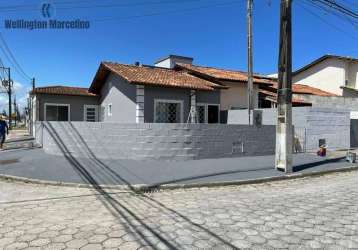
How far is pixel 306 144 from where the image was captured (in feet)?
52.6

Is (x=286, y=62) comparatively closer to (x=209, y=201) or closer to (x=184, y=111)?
(x=209, y=201)

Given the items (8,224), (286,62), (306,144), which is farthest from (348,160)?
(8,224)

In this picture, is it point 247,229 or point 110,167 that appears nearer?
point 247,229

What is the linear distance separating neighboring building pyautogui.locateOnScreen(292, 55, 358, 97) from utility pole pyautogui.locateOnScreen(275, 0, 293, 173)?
2026 cm

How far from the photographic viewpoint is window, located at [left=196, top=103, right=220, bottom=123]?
18.6m

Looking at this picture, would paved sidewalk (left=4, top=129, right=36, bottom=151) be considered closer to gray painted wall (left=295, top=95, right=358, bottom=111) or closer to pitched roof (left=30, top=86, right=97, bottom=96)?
pitched roof (left=30, top=86, right=97, bottom=96)

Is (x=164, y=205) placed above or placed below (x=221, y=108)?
below

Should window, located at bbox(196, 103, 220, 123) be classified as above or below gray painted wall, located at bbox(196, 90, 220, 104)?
below

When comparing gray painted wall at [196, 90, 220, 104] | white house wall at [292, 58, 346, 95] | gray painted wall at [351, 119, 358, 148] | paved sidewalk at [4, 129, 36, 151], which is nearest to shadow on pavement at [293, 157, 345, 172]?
gray painted wall at [351, 119, 358, 148]

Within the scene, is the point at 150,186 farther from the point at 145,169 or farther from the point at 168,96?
the point at 168,96

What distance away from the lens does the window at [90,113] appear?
24.0 meters

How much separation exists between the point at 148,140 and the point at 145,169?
1.74 m

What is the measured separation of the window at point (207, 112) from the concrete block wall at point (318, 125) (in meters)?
1.55

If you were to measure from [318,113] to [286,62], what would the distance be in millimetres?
6957
